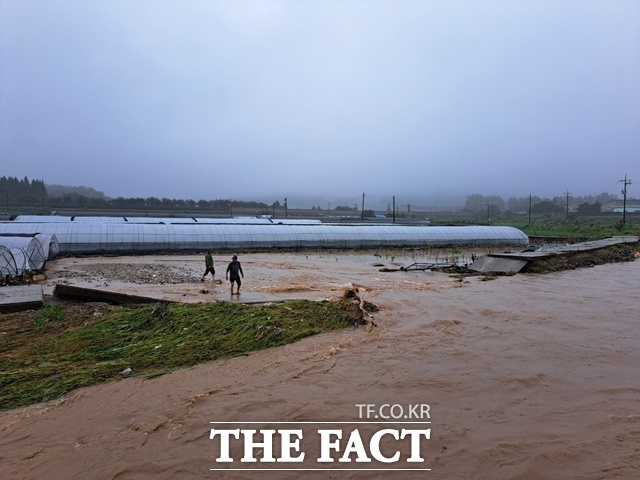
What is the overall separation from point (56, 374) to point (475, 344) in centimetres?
722

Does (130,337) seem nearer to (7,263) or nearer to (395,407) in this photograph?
(395,407)

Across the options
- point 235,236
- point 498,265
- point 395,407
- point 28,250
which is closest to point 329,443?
point 395,407

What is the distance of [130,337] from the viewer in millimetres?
7840

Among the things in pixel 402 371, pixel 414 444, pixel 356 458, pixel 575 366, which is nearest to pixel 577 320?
pixel 575 366

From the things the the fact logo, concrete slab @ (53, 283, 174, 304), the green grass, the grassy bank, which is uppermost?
the green grass

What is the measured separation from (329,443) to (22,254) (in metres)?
15.7

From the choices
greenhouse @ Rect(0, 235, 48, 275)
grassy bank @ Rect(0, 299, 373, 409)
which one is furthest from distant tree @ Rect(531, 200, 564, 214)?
grassy bank @ Rect(0, 299, 373, 409)

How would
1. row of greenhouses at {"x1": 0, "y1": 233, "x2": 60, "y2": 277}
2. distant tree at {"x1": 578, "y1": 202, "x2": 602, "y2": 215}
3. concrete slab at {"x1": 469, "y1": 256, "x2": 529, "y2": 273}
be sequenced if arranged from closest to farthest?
row of greenhouses at {"x1": 0, "y1": 233, "x2": 60, "y2": 277}
concrete slab at {"x1": 469, "y1": 256, "x2": 529, "y2": 273}
distant tree at {"x1": 578, "y1": 202, "x2": 602, "y2": 215}

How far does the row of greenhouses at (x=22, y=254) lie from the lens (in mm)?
13773

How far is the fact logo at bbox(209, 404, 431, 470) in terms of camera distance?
4.13 meters

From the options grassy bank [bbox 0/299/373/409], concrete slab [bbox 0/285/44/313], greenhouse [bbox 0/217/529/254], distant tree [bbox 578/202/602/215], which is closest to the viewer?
grassy bank [bbox 0/299/373/409]

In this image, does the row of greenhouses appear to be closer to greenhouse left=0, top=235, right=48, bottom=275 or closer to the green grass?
greenhouse left=0, top=235, right=48, bottom=275

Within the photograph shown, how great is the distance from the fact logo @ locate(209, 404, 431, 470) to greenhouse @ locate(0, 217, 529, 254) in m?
22.3

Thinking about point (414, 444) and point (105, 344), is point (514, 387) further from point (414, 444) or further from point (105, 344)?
point (105, 344)
